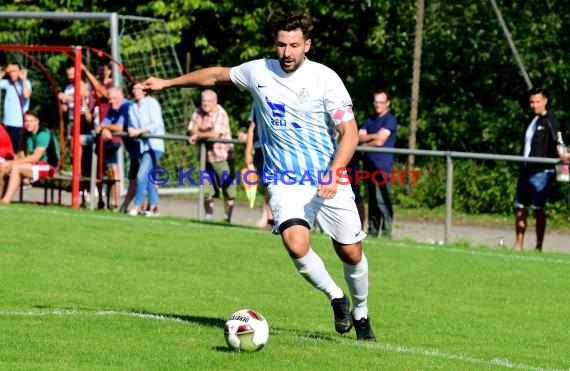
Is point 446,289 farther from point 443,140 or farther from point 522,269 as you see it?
point 443,140

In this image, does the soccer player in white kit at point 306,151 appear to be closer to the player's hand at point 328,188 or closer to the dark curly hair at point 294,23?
the dark curly hair at point 294,23

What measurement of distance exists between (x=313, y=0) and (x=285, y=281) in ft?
54.4

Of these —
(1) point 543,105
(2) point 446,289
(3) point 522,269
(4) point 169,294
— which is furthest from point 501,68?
(4) point 169,294

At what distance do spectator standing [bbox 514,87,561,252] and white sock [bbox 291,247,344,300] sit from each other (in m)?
7.98

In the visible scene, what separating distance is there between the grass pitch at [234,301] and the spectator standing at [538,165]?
2.20 feet

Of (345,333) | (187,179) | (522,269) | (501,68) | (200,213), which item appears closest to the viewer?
(345,333)

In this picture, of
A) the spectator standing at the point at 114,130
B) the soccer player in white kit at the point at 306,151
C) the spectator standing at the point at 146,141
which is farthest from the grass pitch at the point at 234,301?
the spectator standing at the point at 114,130

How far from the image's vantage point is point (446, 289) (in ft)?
42.4

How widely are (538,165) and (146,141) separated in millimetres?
5933

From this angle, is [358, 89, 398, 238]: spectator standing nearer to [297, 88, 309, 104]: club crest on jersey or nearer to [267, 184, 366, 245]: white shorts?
[267, 184, 366, 245]: white shorts

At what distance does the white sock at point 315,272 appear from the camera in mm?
8969

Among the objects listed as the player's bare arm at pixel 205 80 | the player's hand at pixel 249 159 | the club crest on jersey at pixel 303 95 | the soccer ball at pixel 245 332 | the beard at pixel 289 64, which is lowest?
the soccer ball at pixel 245 332

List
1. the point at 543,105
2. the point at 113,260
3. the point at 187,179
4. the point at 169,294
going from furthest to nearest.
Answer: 1. the point at 187,179
2. the point at 543,105
3. the point at 113,260
4. the point at 169,294

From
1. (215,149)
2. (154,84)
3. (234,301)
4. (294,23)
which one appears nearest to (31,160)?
(215,149)
